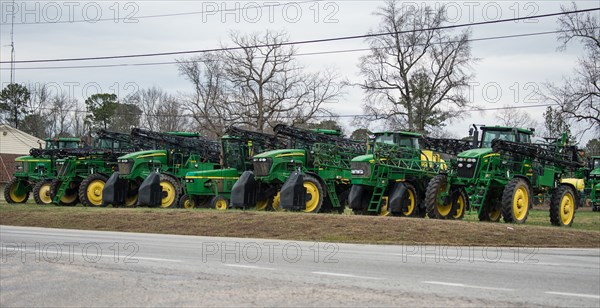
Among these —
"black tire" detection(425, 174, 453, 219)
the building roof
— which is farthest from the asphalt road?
the building roof

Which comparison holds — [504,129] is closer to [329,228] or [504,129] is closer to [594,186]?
[329,228]

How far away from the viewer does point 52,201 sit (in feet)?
124

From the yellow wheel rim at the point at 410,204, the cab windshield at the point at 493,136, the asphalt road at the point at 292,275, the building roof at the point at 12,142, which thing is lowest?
the asphalt road at the point at 292,275

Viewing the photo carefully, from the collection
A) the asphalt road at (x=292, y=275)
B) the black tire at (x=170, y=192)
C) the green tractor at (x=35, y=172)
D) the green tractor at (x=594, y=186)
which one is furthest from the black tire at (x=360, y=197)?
the green tractor at (x=35, y=172)

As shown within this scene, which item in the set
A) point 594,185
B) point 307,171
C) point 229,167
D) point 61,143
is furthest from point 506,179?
point 61,143

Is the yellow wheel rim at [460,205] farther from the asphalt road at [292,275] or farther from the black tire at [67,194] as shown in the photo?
the black tire at [67,194]

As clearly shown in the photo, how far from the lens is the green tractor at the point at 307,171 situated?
1122 inches

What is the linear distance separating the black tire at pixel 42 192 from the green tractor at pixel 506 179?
22.4 meters

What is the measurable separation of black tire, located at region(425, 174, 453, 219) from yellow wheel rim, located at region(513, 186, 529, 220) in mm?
2372

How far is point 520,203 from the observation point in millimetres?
22734

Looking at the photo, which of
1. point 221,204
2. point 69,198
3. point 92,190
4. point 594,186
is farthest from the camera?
point 594,186

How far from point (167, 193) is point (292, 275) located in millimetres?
21986

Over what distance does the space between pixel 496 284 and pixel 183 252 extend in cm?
683

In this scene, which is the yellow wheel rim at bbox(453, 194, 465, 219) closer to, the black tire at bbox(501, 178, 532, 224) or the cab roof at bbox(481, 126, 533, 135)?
the cab roof at bbox(481, 126, 533, 135)
